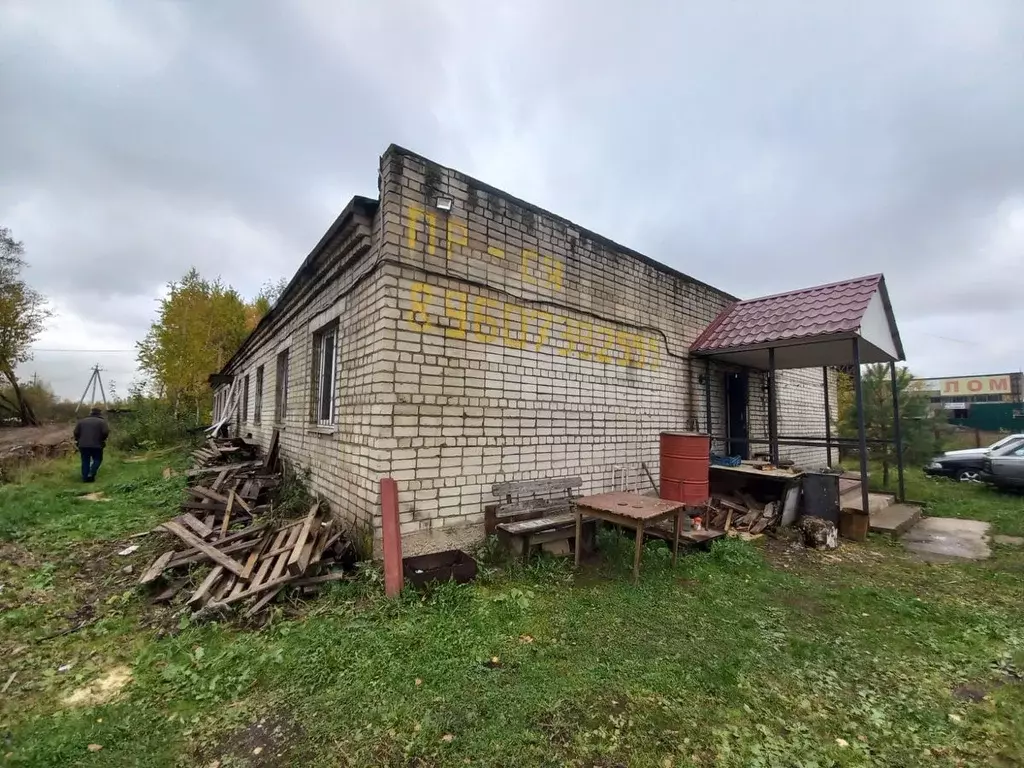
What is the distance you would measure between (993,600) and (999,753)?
289 cm

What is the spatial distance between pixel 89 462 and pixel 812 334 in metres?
14.8

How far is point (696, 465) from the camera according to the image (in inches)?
240

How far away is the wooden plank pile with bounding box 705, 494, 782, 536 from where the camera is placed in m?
6.57

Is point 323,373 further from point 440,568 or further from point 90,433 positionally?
point 90,433

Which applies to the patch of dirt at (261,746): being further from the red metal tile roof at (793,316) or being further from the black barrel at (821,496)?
the red metal tile roof at (793,316)

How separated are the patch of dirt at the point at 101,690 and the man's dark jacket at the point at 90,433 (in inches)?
378

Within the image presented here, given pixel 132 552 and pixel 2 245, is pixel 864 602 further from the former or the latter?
pixel 2 245

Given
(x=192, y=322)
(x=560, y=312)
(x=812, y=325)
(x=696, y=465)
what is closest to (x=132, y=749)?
(x=560, y=312)

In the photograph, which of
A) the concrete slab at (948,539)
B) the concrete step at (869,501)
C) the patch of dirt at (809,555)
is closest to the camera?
the patch of dirt at (809,555)

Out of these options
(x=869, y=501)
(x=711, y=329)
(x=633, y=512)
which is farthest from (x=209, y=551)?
(x=869, y=501)

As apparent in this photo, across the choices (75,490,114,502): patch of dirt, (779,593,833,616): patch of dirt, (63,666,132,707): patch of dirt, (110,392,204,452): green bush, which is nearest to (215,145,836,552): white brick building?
(63,666,132,707): patch of dirt

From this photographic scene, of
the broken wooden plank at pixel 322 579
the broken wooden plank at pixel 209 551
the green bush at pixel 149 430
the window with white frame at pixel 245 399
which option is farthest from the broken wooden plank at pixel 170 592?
the green bush at pixel 149 430

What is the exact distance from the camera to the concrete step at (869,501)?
7007mm

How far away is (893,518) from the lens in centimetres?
706
